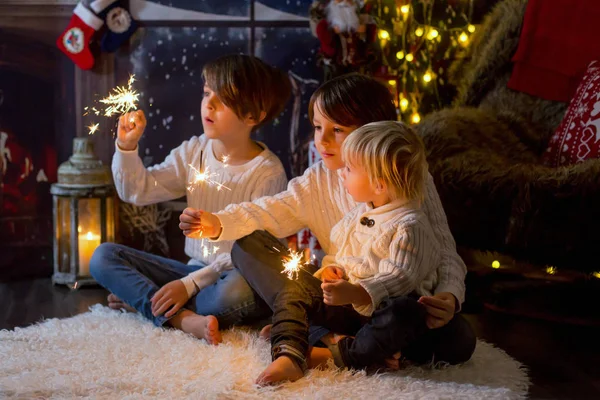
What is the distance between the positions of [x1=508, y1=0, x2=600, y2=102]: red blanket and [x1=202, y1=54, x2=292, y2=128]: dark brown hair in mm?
1003

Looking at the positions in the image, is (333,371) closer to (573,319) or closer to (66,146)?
(573,319)

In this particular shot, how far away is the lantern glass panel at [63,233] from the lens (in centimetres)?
237

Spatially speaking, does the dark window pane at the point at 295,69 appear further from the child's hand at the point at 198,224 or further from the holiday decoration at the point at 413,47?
the child's hand at the point at 198,224

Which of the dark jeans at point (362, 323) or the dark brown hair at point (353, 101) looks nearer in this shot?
the dark jeans at point (362, 323)

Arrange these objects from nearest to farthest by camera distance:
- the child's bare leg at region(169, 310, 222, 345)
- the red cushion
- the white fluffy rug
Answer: the white fluffy rug → the child's bare leg at region(169, 310, 222, 345) → the red cushion

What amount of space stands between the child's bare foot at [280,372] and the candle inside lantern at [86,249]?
1.18 m

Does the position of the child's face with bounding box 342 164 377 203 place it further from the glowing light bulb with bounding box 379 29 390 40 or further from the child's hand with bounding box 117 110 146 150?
the glowing light bulb with bounding box 379 29 390 40

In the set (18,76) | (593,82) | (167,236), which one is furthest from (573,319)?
(18,76)

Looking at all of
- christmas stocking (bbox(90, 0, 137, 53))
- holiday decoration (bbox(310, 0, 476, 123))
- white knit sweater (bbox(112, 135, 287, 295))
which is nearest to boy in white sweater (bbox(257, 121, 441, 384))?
white knit sweater (bbox(112, 135, 287, 295))

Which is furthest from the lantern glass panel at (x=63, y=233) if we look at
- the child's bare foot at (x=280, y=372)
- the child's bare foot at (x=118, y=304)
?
the child's bare foot at (x=280, y=372)

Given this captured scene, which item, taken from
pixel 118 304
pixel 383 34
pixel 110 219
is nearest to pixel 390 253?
pixel 118 304

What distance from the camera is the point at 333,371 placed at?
4.75 feet

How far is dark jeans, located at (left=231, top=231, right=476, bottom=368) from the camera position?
4.58 feet

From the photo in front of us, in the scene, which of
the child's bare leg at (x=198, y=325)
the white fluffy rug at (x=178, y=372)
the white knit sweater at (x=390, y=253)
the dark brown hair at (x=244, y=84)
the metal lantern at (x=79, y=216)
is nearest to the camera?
the white fluffy rug at (x=178, y=372)
